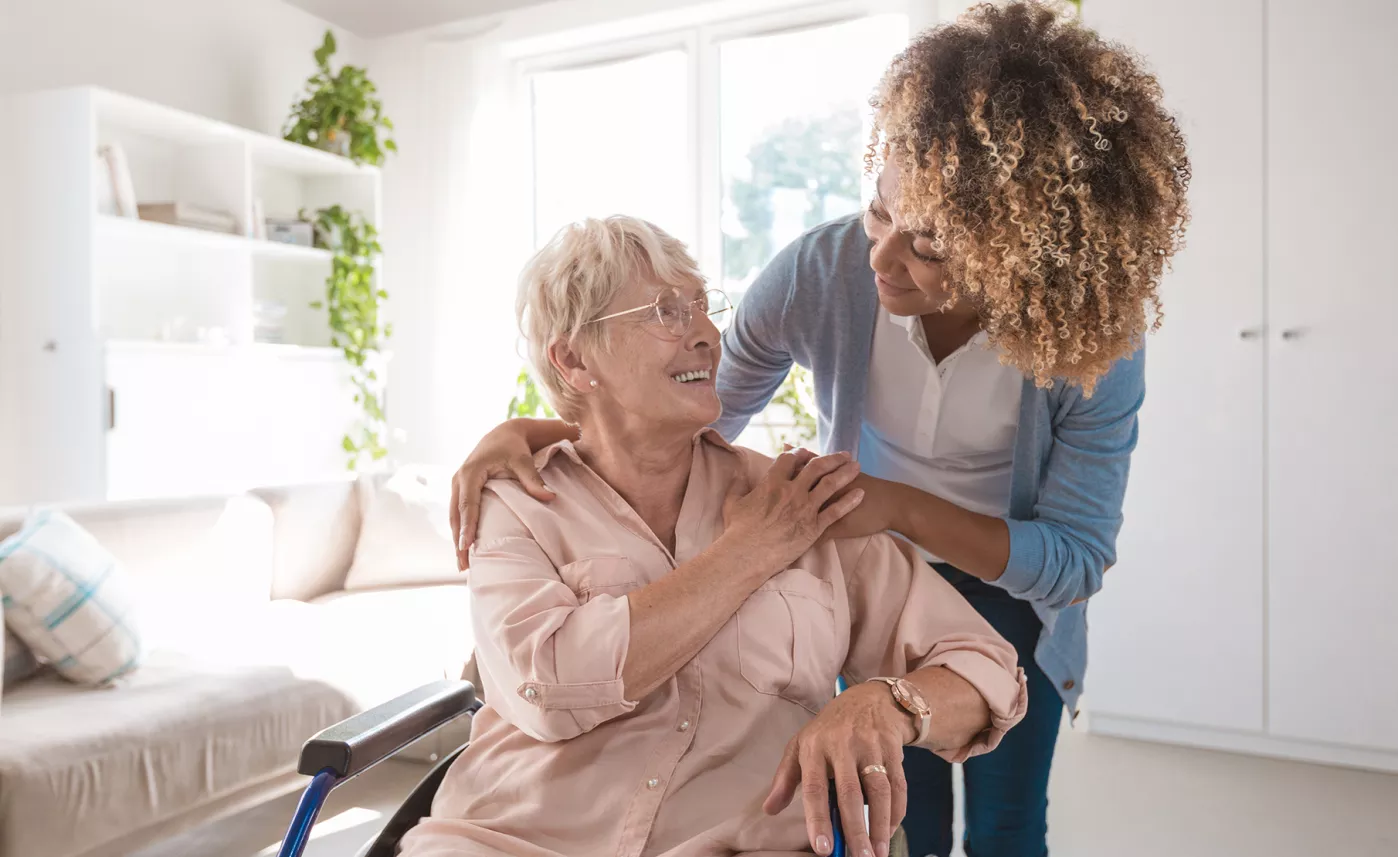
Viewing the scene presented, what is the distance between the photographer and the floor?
2.62m

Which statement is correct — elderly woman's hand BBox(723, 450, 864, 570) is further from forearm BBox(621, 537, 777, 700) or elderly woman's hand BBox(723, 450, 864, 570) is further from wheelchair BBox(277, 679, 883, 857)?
wheelchair BBox(277, 679, 883, 857)

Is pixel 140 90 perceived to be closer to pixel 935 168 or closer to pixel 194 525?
pixel 194 525

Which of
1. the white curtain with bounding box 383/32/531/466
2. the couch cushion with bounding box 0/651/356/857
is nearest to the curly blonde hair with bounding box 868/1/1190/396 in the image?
the couch cushion with bounding box 0/651/356/857

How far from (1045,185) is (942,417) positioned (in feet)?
1.60

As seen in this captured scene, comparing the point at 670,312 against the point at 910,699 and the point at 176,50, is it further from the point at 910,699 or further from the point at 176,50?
the point at 176,50

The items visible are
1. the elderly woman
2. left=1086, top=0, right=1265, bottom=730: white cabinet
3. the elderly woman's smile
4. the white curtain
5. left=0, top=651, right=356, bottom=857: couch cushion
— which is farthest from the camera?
the white curtain

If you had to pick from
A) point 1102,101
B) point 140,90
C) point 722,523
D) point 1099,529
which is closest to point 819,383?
→ point 722,523

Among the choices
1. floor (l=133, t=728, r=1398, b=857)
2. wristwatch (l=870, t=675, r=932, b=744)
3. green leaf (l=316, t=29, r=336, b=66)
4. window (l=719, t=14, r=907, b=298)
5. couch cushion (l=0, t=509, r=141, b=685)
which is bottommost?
floor (l=133, t=728, r=1398, b=857)

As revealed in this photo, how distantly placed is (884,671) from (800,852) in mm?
254

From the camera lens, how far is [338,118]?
470 cm

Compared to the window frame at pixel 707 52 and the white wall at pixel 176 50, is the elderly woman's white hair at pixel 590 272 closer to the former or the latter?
the window frame at pixel 707 52

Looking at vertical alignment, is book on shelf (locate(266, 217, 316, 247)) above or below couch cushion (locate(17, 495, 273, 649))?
above

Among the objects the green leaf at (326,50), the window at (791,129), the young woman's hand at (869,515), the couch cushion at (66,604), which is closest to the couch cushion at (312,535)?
the couch cushion at (66,604)

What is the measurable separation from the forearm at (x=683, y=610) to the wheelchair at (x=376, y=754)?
313 mm
